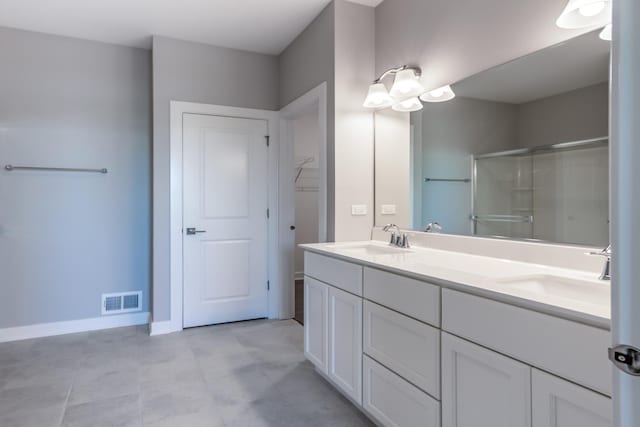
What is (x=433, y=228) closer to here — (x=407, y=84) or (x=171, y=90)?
(x=407, y=84)

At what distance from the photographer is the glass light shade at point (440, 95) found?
2.26 meters

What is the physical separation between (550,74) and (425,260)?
38.4 inches

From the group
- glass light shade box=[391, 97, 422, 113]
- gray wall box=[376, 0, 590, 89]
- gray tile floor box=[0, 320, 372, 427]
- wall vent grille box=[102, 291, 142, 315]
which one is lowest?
gray tile floor box=[0, 320, 372, 427]

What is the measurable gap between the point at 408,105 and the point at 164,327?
2.57 m

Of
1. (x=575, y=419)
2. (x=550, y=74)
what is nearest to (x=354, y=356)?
(x=575, y=419)

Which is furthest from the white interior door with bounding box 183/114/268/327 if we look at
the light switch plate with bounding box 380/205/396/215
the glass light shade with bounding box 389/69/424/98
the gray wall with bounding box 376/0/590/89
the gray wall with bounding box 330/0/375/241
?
the glass light shade with bounding box 389/69/424/98

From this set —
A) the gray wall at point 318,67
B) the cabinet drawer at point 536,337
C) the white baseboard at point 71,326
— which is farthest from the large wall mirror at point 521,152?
the white baseboard at point 71,326

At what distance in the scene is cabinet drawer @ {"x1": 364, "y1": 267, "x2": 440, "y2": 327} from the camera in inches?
58.4

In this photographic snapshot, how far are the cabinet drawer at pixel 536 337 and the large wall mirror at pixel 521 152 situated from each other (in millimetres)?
627

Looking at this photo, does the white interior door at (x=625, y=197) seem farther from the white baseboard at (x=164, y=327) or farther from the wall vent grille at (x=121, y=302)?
the wall vent grille at (x=121, y=302)

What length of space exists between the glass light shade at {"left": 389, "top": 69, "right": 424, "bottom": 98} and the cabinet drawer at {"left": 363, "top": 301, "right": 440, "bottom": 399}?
132cm

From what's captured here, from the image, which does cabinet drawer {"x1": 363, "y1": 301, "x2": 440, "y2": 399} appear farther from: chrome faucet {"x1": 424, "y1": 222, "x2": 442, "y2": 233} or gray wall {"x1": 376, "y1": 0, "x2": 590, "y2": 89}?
gray wall {"x1": 376, "y1": 0, "x2": 590, "y2": 89}

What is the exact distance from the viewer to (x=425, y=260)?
6.41ft

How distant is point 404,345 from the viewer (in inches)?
64.7
